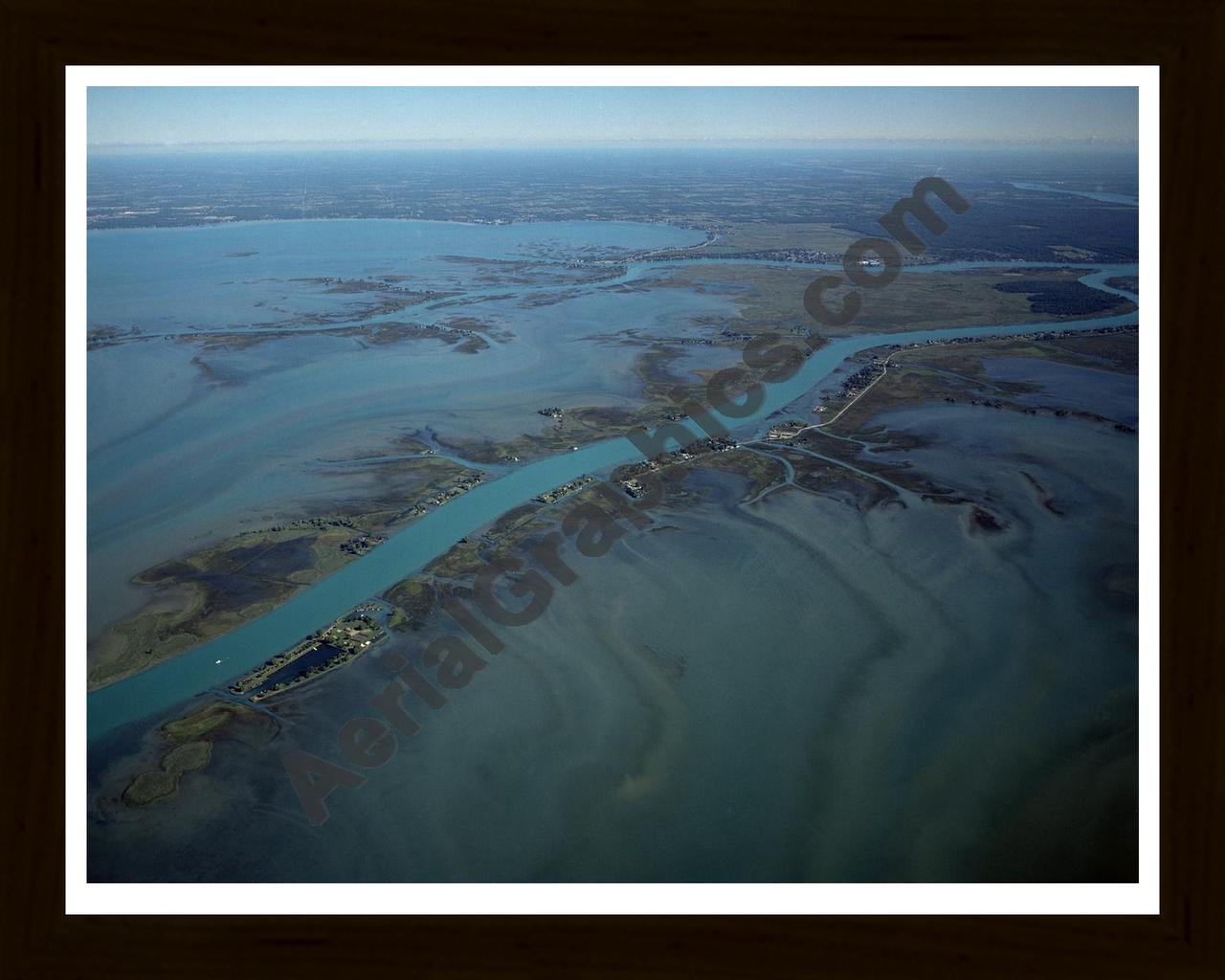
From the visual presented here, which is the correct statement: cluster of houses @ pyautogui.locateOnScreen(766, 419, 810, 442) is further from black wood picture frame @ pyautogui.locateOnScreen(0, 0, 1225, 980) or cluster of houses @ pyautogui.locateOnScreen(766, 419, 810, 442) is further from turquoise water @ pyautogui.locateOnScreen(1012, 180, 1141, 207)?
turquoise water @ pyautogui.locateOnScreen(1012, 180, 1141, 207)

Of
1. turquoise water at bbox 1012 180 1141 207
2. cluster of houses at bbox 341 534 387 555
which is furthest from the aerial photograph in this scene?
turquoise water at bbox 1012 180 1141 207
